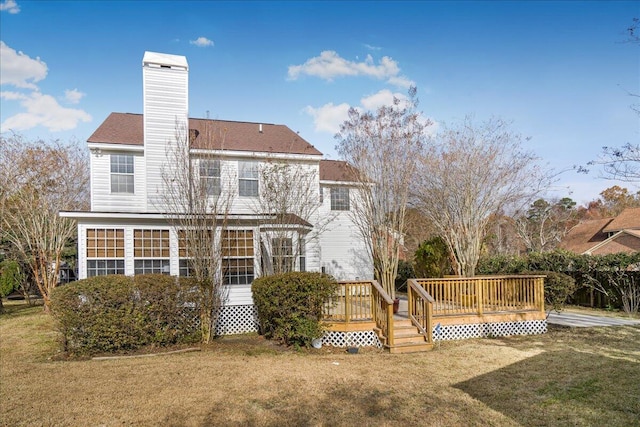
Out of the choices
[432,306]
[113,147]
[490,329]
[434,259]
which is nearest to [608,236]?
[434,259]

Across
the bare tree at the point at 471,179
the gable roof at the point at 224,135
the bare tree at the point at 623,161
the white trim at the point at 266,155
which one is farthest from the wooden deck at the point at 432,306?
the gable roof at the point at 224,135

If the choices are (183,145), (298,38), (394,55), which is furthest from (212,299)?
(394,55)

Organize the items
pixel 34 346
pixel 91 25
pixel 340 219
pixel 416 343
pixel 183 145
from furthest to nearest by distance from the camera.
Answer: pixel 340 219, pixel 91 25, pixel 183 145, pixel 34 346, pixel 416 343

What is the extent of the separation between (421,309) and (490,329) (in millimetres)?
2190

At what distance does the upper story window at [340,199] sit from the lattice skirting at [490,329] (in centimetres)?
791

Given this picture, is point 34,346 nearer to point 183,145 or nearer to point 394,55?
point 183,145

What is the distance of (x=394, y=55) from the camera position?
14930 mm

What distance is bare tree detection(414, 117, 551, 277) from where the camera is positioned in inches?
511

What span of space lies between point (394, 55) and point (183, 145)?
8867 millimetres

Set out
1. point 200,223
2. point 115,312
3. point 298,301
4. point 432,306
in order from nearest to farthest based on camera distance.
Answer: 1. point 115,312
2. point 298,301
3. point 432,306
4. point 200,223

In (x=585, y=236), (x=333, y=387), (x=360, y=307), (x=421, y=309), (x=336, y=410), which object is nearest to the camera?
(x=336, y=410)

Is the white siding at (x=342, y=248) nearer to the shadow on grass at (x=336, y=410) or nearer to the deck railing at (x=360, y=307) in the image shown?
the deck railing at (x=360, y=307)

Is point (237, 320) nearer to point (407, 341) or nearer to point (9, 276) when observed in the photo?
point (407, 341)

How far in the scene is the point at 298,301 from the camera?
862 cm
